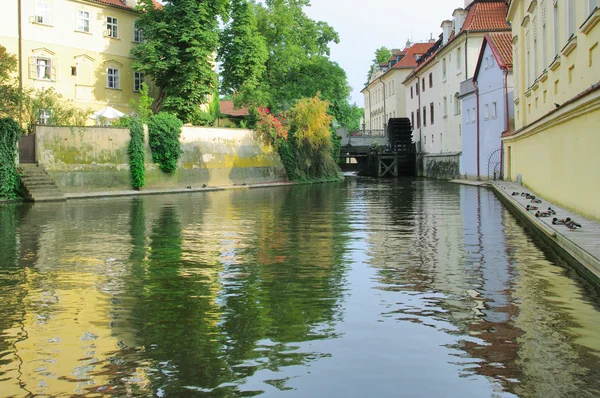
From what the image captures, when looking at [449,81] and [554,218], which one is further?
[449,81]

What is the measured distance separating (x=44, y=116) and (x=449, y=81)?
30.5 meters

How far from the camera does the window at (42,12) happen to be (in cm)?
4066

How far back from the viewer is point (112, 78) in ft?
149

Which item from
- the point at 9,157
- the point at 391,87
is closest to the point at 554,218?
the point at 9,157

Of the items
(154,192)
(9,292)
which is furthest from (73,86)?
(9,292)

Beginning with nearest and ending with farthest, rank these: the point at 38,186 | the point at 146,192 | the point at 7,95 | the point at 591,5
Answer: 1. the point at 591,5
2. the point at 38,186
3. the point at 7,95
4. the point at 146,192

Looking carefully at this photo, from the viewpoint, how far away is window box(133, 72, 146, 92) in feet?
153

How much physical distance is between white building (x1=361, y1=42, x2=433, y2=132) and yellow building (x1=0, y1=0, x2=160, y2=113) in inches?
1338

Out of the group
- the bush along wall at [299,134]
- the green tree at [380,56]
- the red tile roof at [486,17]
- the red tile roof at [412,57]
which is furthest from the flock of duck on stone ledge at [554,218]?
the green tree at [380,56]

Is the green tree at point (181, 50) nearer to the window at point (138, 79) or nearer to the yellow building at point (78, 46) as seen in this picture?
the yellow building at point (78, 46)

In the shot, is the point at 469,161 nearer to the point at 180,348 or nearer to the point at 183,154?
the point at 183,154

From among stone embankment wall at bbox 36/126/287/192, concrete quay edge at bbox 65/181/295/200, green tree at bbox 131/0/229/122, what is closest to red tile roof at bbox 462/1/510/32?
stone embankment wall at bbox 36/126/287/192

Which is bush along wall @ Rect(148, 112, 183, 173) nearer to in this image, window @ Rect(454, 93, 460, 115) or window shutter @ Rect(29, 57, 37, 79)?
window shutter @ Rect(29, 57, 37, 79)

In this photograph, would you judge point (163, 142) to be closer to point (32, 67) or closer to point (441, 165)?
point (32, 67)
